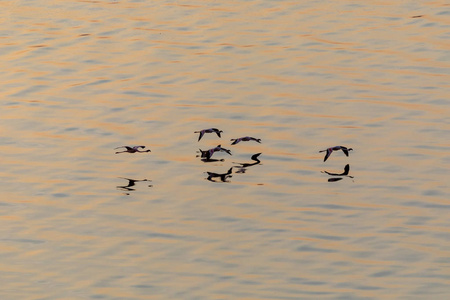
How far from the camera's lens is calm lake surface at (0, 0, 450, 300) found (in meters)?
22.8

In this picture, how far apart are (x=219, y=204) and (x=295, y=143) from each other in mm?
4371

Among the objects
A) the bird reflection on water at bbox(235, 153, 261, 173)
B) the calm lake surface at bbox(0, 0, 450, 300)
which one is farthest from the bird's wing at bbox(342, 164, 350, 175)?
the bird reflection on water at bbox(235, 153, 261, 173)

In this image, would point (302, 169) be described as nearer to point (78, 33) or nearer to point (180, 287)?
point (180, 287)

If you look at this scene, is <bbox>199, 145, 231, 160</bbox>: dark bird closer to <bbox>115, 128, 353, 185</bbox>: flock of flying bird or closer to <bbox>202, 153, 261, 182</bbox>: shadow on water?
<bbox>115, 128, 353, 185</bbox>: flock of flying bird

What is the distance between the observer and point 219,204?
26.1 meters

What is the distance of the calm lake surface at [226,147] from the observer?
22.8 m

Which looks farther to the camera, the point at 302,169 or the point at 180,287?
the point at 302,169

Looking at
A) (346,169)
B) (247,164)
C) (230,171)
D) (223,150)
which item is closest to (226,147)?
(223,150)

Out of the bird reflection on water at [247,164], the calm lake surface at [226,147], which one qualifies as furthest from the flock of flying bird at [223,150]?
the calm lake surface at [226,147]

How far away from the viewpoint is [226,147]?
29719 mm

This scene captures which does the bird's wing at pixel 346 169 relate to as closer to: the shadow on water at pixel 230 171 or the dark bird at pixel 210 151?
the shadow on water at pixel 230 171

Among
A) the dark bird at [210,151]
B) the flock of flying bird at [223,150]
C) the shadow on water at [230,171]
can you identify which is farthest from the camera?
the dark bird at [210,151]

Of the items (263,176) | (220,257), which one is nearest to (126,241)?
(220,257)

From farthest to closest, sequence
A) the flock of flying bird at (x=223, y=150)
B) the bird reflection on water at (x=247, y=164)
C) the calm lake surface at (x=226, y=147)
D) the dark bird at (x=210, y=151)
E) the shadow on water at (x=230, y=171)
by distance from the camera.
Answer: the dark bird at (x=210, y=151)
the bird reflection on water at (x=247, y=164)
the flock of flying bird at (x=223, y=150)
the shadow on water at (x=230, y=171)
the calm lake surface at (x=226, y=147)
